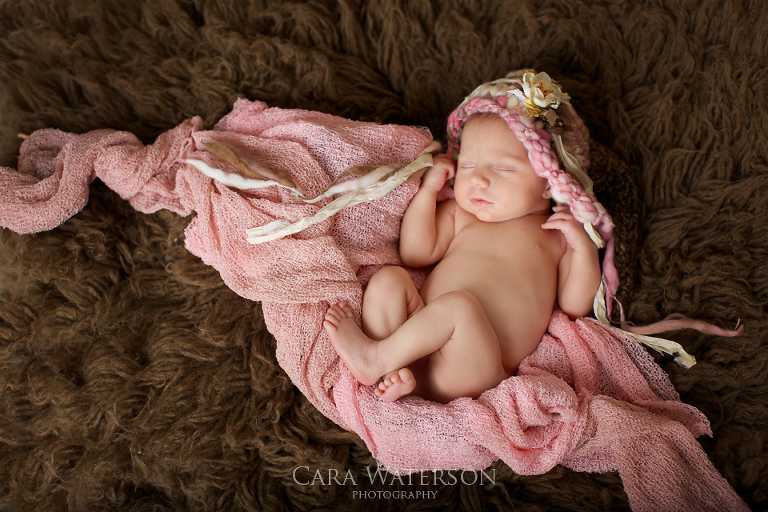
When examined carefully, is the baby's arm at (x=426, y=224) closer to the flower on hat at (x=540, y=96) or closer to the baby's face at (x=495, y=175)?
the baby's face at (x=495, y=175)

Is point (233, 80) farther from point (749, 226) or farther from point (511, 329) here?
point (749, 226)

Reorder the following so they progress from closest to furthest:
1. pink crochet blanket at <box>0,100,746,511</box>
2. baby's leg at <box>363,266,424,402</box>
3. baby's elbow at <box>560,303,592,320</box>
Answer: pink crochet blanket at <box>0,100,746,511</box> < baby's leg at <box>363,266,424,402</box> < baby's elbow at <box>560,303,592,320</box>

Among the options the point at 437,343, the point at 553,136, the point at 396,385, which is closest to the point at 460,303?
the point at 437,343

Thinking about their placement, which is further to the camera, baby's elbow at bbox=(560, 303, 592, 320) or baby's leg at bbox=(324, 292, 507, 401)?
baby's elbow at bbox=(560, 303, 592, 320)

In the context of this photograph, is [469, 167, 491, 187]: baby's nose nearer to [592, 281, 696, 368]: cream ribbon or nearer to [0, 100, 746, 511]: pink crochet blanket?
[0, 100, 746, 511]: pink crochet blanket

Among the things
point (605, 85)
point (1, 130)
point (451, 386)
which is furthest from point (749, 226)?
point (1, 130)

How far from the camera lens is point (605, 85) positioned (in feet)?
5.03

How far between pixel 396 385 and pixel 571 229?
21.9 inches

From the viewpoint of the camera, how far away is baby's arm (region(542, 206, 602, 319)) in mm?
1301

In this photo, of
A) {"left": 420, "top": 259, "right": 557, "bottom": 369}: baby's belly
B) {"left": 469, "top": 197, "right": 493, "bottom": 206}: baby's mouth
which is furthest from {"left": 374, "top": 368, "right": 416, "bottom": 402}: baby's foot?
{"left": 469, "top": 197, "right": 493, "bottom": 206}: baby's mouth

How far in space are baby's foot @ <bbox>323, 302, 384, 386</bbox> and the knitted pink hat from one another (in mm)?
561

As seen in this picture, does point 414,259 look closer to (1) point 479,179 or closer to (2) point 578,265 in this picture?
(1) point 479,179

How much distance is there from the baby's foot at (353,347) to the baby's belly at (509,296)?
0.73 feet

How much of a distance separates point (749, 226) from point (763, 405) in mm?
416
